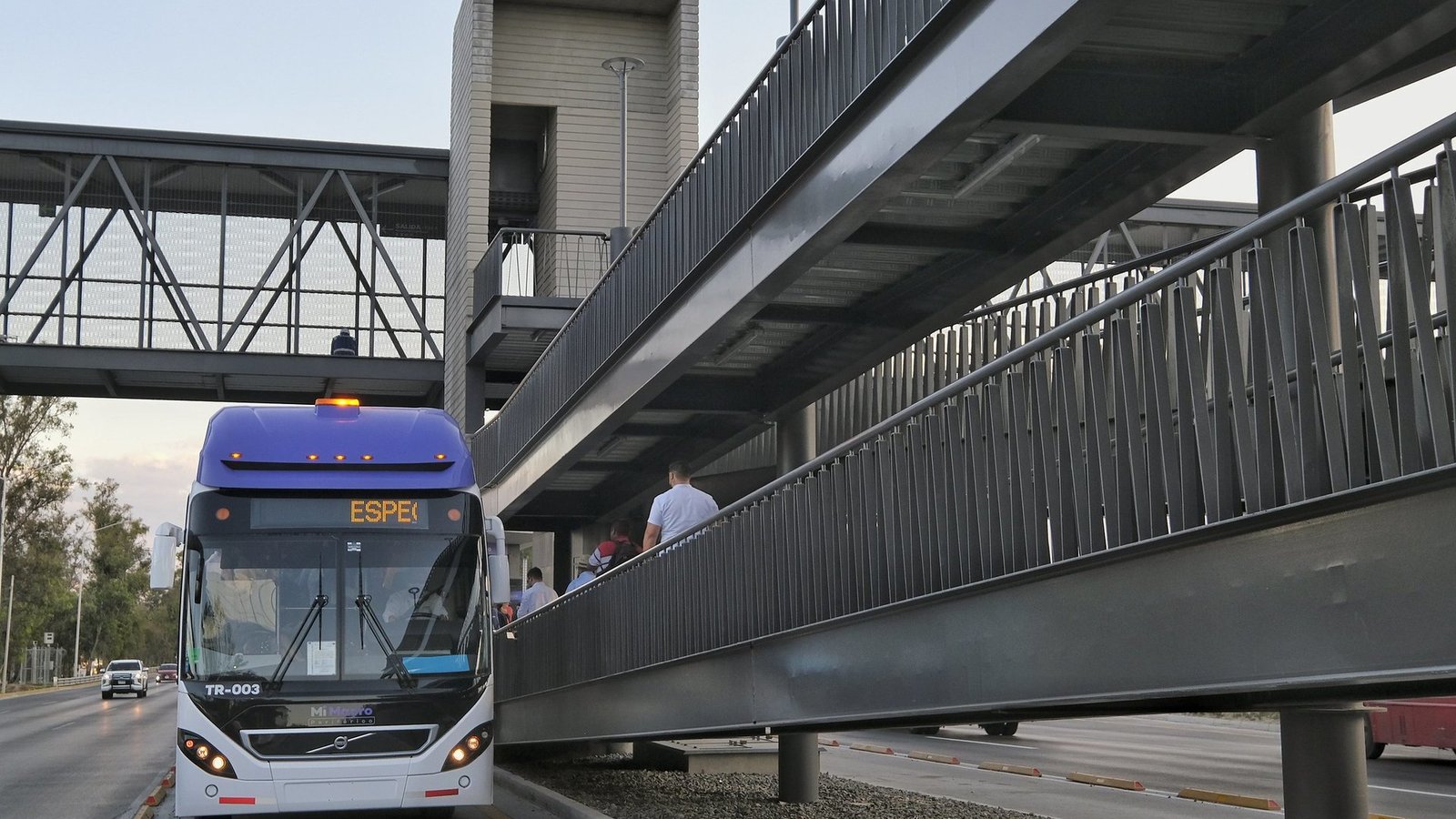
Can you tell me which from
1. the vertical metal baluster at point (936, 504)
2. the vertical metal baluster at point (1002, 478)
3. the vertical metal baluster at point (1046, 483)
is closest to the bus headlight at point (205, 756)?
the vertical metal baluster at point (936, 504)

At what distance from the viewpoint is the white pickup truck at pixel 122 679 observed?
64312mm

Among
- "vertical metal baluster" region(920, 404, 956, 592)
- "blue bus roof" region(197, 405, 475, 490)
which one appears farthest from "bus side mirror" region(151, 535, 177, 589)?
"vertical metal baluster" region(920, 404, 956, 592)

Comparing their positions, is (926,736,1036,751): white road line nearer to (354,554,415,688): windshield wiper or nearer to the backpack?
the backpack

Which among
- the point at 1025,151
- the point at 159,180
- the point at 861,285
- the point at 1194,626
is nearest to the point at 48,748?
the point at 159,180

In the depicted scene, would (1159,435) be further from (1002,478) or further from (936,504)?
(936,504)

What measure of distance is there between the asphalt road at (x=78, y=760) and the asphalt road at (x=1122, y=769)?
898 centimetres

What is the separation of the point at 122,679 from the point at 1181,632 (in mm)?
65889

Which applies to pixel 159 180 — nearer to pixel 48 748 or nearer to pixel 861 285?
pixel 48 748

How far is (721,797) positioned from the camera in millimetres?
15414

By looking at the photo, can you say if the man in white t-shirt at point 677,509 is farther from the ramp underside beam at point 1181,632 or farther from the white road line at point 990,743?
the white road line at point 990,743

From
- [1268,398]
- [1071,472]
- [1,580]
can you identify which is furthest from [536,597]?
[1,580]

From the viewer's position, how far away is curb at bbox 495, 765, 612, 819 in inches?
476

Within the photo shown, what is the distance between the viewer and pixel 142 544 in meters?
128

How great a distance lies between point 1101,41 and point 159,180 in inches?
1250
